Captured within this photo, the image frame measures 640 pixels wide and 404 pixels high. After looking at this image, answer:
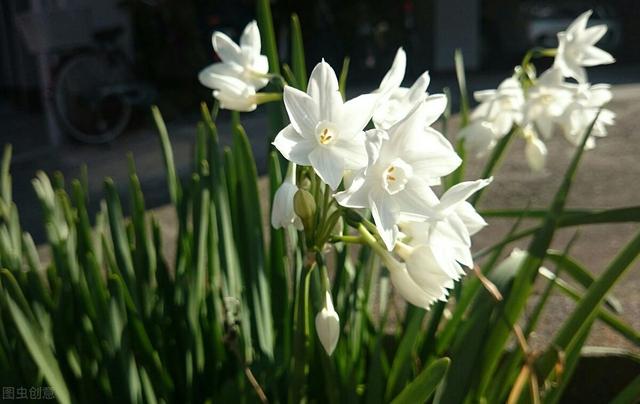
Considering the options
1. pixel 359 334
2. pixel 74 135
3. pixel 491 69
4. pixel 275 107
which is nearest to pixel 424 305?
pixel 359 334

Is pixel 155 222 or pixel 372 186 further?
pixel 155 222

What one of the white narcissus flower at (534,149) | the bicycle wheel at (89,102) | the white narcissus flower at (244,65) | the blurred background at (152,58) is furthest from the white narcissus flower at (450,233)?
the bicycle wheel at (89,102)

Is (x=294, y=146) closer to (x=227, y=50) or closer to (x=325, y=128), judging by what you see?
(x=325, y=128)

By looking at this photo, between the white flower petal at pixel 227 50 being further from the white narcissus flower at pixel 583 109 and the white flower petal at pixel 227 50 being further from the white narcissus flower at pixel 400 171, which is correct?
the white narcissus flower at pixel 583 109

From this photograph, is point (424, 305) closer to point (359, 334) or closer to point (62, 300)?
point (359, 334)

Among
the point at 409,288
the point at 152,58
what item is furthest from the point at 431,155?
the point at 152,58

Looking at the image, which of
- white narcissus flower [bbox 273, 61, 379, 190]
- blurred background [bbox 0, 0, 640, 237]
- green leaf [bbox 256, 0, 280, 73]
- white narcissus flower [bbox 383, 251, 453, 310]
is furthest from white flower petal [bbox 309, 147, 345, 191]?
blurred background [bbox 0, 0, 640, 237]

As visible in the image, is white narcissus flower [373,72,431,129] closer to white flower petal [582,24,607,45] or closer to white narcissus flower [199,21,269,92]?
white narcissus flower [199,21,269,92]
